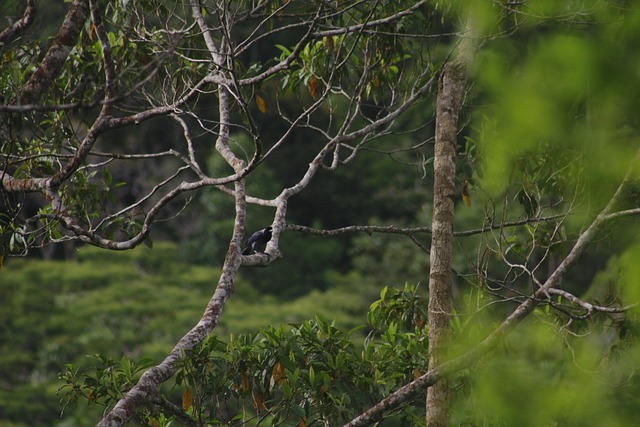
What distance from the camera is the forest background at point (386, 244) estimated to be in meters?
1.04

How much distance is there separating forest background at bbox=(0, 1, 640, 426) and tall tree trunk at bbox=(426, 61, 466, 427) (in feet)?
0.40

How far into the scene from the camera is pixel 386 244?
17.5m

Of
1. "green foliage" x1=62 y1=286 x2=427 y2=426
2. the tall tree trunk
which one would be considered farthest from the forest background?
the tall tree trunk

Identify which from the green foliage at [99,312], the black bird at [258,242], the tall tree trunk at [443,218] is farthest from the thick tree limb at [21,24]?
the green foliage at [99,312]

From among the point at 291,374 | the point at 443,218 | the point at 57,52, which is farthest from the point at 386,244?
the point at 57,52

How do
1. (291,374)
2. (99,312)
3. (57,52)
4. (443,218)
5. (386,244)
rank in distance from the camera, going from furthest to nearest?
(386,244)
(99,312)
(443,218)
(291,374)
(57,52)

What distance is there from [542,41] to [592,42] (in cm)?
5

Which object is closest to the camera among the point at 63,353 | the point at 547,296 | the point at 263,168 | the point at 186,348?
the point at 547,296

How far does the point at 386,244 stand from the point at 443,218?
526 inches

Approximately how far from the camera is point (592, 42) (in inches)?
39.1

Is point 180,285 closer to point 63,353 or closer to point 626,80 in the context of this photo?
point 63,353

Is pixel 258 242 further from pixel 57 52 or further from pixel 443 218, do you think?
pixel 57 52

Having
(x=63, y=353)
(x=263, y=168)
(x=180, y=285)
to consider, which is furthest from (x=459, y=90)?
(x=263, y=168)

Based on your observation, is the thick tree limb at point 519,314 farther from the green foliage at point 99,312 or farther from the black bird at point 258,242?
the green foliage at point 99,312
